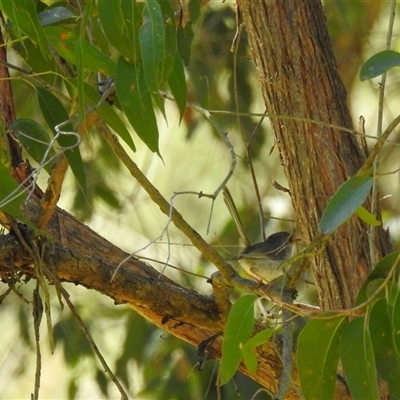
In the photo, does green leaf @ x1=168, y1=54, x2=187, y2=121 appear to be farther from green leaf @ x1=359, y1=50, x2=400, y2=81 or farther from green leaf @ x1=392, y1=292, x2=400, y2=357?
green leaf @ x1=392, y1=292, x2=400, y2=357

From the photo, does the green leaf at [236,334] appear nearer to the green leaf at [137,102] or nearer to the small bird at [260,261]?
the green leaf at [137,102]

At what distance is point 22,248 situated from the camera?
1.36m

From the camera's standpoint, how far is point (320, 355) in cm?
123

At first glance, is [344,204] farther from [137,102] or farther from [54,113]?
[54,113]

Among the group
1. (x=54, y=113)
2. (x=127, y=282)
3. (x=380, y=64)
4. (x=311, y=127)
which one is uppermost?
(x=311, y=127)

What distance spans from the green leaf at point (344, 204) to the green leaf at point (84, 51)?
347 mm

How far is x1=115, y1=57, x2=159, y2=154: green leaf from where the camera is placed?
3.64 ft

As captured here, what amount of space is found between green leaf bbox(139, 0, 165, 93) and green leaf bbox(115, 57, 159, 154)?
93mm

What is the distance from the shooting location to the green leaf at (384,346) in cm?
119

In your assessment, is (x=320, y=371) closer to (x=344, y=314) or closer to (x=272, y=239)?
(x=344, y=314)

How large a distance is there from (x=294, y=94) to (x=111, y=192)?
152 centimetres

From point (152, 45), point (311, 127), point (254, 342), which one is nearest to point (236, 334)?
point (254, 342)

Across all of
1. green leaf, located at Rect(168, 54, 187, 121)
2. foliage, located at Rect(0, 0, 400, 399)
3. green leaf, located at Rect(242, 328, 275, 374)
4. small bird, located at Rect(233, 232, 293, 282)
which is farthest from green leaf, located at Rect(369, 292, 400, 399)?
small bird, located at Rect(233, 232, 293, 282)

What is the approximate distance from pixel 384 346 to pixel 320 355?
9cm
